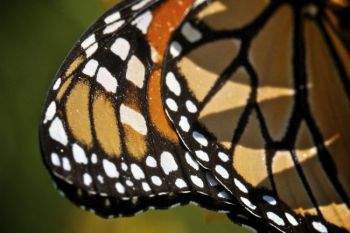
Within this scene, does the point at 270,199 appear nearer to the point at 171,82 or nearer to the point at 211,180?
the point at 211,180

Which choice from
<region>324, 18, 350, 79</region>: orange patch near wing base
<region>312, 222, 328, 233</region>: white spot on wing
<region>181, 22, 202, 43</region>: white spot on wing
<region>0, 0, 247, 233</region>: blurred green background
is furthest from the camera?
<region>0, 0, 247, 233</region>: blurred green background

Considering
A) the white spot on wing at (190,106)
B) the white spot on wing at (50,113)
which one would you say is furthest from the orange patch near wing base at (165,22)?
the white spot on wing at (50,113)

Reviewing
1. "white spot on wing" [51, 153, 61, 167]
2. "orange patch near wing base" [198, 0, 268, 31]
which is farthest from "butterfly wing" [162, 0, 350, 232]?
"white spot on wing" [51, 153, 61, 167]

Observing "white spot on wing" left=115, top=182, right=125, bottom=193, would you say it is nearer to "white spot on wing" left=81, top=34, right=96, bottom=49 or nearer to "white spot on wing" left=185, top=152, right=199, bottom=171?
"white spot on wing" left=185, top=152, right=199, bottom=171

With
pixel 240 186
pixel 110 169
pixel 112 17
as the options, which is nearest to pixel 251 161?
pixel 240 186

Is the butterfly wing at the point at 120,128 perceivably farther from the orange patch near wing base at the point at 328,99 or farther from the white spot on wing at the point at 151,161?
the orange patch near wing base at the point at 328,99

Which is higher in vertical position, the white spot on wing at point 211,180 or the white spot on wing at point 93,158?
the white spot on wing at point 93,158
